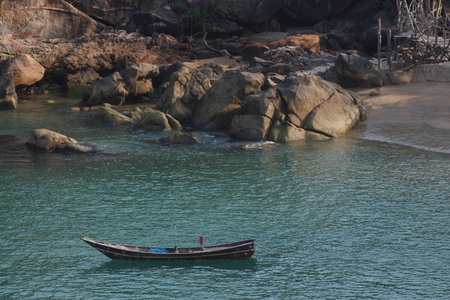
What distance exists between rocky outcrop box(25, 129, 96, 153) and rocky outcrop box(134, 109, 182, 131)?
5.57 meters

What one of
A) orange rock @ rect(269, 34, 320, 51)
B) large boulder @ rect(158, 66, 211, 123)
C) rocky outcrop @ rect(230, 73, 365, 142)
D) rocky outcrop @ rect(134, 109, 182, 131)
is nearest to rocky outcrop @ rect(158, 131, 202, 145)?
rocky outcrop @ rect(230, 73, 365, 142)

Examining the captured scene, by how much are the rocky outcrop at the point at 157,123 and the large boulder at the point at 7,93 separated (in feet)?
44.4

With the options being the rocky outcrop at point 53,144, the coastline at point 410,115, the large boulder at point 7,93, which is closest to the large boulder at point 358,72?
the coastline at point 410,115

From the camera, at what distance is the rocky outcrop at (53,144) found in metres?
31.7

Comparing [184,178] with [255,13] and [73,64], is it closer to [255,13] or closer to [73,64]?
[73,64]

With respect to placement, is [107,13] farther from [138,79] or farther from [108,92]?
[108,92]

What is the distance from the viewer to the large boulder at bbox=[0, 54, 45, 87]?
156 ft

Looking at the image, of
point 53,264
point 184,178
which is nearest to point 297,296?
point 53,264

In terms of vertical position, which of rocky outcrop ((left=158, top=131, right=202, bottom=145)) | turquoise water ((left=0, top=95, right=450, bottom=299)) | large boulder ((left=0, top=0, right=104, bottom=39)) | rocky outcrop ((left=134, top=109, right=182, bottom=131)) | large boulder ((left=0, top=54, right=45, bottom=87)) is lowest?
turquoise water ((left=0, top=95, right=450, bottom=299))

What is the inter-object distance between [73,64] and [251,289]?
4393cm

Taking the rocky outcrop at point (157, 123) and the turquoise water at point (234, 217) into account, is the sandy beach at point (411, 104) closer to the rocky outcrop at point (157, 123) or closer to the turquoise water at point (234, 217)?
the turquoise water at point (234, 217)

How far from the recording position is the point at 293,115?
110 feet

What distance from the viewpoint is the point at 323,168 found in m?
28.0

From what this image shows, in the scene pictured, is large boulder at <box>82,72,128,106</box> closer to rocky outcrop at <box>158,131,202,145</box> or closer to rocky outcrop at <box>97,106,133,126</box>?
rocky outcrop at <box>97,106,133,126</box>
